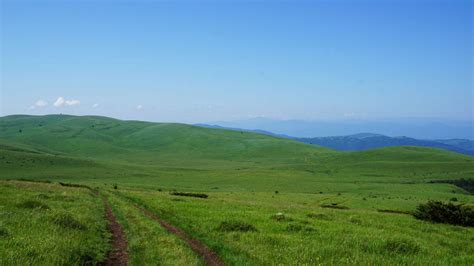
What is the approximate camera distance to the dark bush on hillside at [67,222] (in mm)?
18859

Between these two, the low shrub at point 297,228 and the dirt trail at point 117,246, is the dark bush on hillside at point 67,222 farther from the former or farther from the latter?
the low shrub at point 297,228

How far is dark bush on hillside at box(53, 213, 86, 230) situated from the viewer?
18859 millimetres

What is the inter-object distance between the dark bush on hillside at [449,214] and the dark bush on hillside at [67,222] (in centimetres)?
2698

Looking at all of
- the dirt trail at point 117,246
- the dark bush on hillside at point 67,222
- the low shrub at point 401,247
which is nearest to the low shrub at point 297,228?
the low shrub at point 401,247

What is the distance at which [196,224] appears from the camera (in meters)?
23.1

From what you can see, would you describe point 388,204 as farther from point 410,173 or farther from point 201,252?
point 410,173

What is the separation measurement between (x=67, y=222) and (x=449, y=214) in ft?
92.2

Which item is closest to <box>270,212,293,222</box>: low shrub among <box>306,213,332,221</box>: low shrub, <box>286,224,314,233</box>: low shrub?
<box>286,224,314,233</box>: low shrub

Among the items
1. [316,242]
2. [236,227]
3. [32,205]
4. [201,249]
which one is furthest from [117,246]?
[32,205]

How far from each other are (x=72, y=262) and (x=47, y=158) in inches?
5433

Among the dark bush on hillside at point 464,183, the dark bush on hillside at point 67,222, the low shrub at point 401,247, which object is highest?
the dark bush on hillside at point 67,222

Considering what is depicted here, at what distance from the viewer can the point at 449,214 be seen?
3194 cm

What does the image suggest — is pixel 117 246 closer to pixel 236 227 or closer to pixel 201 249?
pixel 201 249

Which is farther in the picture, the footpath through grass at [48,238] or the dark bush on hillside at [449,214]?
the dark bush on hillside at [449,214]
